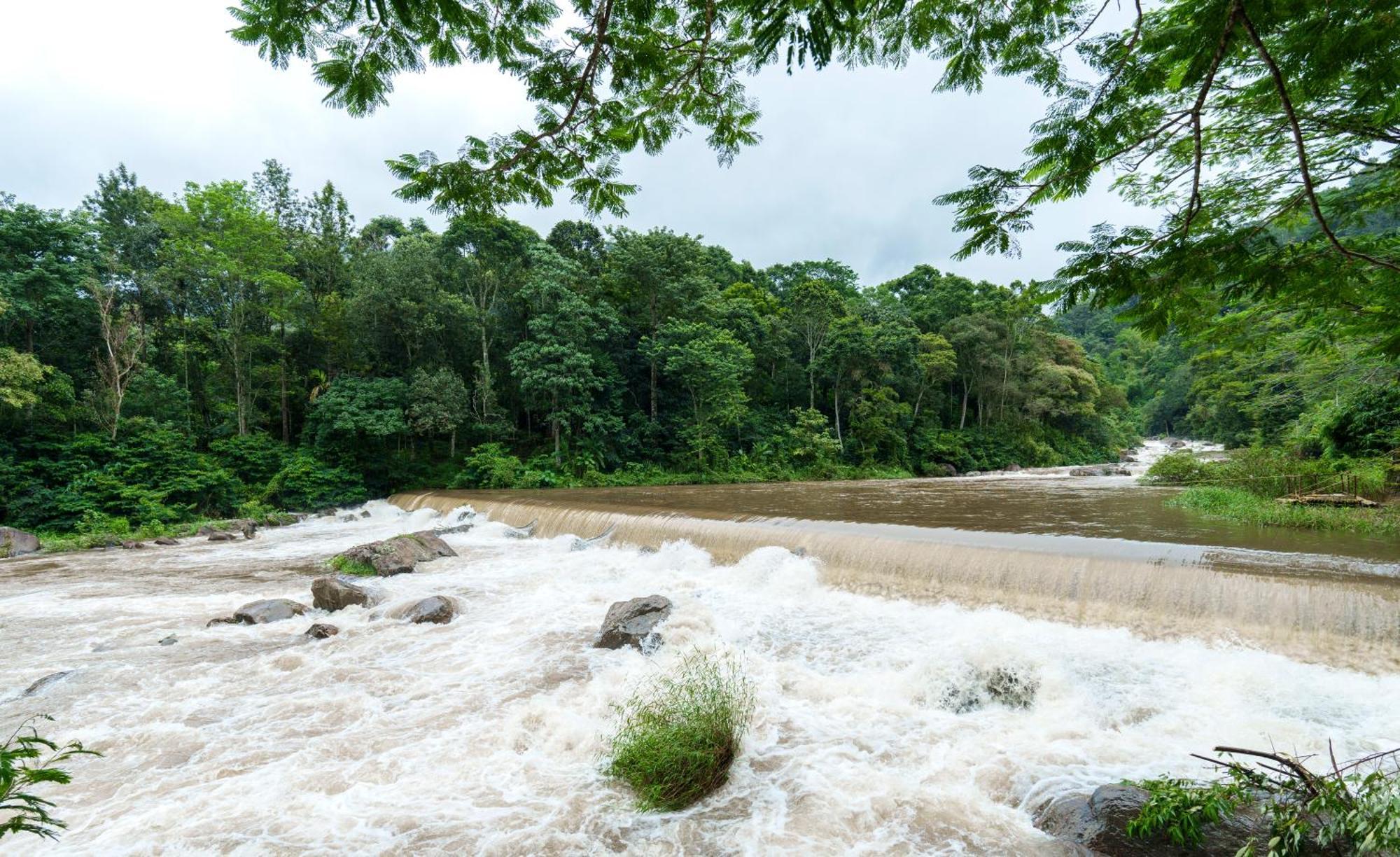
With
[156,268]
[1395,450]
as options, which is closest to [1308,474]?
[1395,450]

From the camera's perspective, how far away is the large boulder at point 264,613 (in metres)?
6.67

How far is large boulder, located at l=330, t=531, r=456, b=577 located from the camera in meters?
9.24

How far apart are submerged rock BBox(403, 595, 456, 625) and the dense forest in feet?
42.0

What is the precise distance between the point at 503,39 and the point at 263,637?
6.59 m

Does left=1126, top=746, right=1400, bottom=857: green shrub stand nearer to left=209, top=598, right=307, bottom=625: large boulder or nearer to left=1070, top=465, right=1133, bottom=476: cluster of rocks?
left=209, top=598, right=307, bottom=625: large boulder

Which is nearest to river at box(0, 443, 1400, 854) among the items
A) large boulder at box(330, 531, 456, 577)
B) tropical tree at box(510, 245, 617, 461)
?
large boulder at box(330, 531, 456, 577)

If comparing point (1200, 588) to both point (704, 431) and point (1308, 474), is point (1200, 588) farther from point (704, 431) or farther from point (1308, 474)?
point (704, 431)

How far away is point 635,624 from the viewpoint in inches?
238

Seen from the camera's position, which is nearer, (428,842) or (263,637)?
(428,842)

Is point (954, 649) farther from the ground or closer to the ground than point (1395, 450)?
closer to the ground

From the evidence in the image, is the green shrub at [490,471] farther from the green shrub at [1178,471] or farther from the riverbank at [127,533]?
the green shrub at [1178,471]

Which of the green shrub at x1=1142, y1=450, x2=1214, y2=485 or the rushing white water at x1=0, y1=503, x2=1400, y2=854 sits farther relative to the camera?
the green shrub at x1=1142, y1=450, x2=1214, y2=485

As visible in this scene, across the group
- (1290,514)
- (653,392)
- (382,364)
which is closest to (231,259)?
(382,364)

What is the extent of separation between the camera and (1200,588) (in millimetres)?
5434
